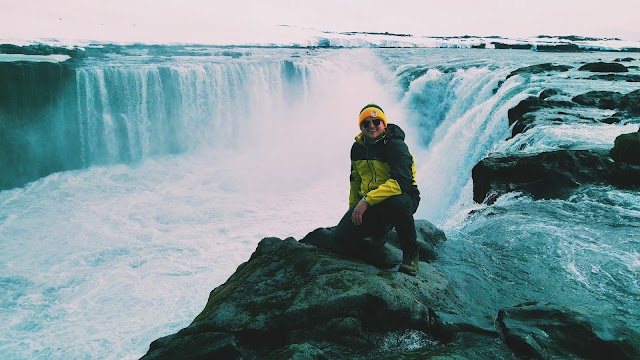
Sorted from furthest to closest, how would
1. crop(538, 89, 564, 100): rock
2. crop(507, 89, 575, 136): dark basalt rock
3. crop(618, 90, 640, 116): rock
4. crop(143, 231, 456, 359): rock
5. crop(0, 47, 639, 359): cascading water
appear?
crop(538, 89, 564, 100): rock, crop(618, 90, 640, 116): rock, crop(507, 89, 575, 136): dark basalt rock, crop(0, 47, 639, 359): cascading water, crop(143, 231, 456, 359): rock

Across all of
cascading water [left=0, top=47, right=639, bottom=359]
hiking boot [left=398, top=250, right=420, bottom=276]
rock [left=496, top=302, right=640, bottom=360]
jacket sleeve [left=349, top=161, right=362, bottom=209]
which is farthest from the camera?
cascading water [left=0, top=47, right=639, bottom=359]

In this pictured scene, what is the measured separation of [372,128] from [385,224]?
3.25 ft

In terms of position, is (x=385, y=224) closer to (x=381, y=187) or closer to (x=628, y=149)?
(x=381, y=187)

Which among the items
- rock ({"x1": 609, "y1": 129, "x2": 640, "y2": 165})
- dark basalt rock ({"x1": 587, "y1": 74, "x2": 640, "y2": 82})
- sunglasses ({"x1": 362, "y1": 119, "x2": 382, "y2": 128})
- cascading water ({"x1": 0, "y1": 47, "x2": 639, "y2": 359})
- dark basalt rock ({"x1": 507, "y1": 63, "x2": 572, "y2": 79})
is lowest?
cascading water ({"x1": 0, "y1": 47, "x2": 639, "y2": 359})

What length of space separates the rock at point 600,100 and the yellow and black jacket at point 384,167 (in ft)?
39.1

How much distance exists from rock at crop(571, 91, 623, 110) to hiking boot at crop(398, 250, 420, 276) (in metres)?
11.8

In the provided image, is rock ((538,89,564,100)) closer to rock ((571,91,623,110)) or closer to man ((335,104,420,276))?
rock ((571,91,623,110))

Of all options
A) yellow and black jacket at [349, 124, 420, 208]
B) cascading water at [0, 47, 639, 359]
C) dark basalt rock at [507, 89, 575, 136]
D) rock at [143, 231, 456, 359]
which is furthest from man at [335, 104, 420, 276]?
dark basalt rock at [507, 89, 575, 136]

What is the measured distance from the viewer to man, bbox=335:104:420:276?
13.1 feet

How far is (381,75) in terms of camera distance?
26.8 meters

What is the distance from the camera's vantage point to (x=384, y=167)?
13.7 ft

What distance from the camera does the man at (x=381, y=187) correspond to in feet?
13.1

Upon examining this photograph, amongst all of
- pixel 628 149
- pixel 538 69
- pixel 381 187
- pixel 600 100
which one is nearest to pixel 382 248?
pixel 381 187

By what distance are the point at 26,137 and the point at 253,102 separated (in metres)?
10.7
